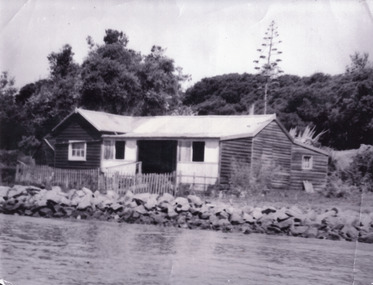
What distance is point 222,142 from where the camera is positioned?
23453mm

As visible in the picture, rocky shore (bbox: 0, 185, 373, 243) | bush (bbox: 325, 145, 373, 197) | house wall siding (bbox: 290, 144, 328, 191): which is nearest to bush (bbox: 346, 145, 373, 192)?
bush (bbox: 325, 145, 373, 197)

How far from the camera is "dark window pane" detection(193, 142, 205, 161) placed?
79.2 feet

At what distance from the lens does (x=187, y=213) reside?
683 inches

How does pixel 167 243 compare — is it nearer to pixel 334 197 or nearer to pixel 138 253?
pixel 138 253

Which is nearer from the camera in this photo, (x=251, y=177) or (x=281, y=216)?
(x=281, y=216)

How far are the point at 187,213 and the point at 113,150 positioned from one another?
10178mm

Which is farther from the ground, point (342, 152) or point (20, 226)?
point (342, 152)

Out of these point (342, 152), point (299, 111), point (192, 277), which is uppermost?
point (299, 111)

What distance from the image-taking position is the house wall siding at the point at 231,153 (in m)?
23.3

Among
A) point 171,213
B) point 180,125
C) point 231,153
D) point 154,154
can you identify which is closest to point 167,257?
point 171,213

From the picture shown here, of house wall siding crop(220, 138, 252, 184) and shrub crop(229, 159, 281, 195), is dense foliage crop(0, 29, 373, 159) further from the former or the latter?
shrub crop(229, 159, 281, 195)

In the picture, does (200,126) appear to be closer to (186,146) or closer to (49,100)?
(186,146)

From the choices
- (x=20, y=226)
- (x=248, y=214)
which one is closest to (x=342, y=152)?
(x=248, y=214)

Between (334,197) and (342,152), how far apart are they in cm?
463
